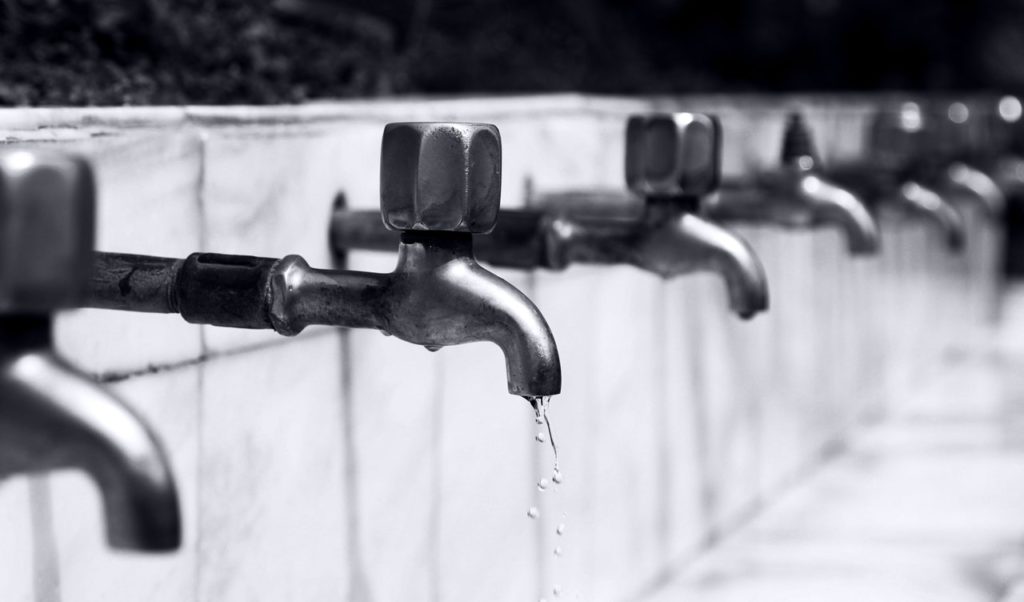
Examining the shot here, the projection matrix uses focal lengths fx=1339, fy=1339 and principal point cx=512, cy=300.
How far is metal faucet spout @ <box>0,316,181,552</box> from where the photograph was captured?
318 millimetres

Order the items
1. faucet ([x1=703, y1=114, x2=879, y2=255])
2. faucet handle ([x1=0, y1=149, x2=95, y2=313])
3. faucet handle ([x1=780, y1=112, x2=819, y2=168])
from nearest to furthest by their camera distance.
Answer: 1. faucet handle ([x1=0, y1=149, x2=95, y2=313])
2. faucet ([x1=703, y1=114, x2=879, y2=255])
3. faucet handle ([x1=780, y1=112, x2=819, y2=168])

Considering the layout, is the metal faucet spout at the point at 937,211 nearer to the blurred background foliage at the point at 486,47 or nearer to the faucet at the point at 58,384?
the blurred background foliage at the point at 486,47

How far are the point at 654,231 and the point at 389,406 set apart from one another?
17cm

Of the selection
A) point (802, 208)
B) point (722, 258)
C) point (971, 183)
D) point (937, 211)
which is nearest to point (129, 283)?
point (722, 258)

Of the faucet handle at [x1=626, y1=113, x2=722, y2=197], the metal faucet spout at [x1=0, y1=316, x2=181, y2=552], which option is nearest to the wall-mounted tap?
the faucet handle at [x1=626, y1=113, x2=722, y2=197]

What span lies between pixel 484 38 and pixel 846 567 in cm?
70

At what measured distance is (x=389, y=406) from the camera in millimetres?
728

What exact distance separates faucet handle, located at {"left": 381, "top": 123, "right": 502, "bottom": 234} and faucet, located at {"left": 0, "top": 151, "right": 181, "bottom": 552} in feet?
0.62

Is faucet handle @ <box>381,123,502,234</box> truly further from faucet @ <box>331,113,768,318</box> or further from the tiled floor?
the tiled floor

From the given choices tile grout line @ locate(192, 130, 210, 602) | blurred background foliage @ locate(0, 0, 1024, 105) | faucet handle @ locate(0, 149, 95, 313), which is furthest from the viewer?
blurred background foliage @ locate(0, 0, 1024, 105)

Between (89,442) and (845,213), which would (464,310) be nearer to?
(89,442)

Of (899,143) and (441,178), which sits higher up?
(899,143)

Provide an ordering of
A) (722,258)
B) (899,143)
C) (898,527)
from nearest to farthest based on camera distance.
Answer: (722,258), (898,527), (899,143)

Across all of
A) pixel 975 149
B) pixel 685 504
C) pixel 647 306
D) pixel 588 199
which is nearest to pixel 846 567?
pixel 685 504
